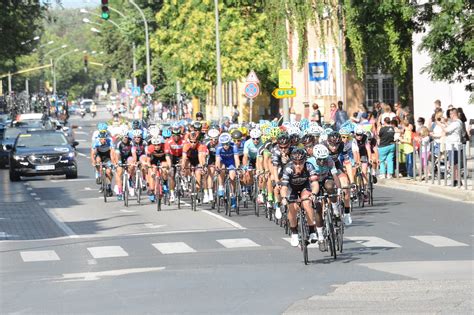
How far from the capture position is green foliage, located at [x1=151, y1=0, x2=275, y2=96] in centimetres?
6244

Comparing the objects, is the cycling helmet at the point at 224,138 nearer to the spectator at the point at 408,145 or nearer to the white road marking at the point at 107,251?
the white road marking at the point at 107,251

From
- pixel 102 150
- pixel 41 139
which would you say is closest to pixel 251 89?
pixel 41 139

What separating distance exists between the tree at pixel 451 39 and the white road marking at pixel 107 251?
13.2 m

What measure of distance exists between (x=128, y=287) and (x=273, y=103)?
183ft

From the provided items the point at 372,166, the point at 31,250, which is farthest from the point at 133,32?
the point at 31,250

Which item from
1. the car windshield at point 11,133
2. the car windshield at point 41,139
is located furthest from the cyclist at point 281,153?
the car windshield at point 11,133

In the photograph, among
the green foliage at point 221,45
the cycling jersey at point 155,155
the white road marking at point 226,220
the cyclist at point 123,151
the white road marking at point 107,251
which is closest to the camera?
the white road marking at point 107,251

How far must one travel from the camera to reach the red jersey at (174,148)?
3092 cm

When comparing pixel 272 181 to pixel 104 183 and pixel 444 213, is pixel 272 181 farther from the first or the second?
pixel 104 183

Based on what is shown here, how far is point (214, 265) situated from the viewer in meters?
19.2

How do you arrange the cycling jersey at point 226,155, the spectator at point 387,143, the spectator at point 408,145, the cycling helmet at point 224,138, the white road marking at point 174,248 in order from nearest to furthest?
1. the white road marking at point 174,248
2. the cycling helmet at point 224,138
3. the cycling jersey at point 226,155
4. the spectator at point 387,143
5. the spectator at point 408,145

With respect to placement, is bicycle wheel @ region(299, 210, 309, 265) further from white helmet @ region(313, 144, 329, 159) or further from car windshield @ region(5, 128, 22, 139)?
car windshield @ region(5, 128, 22, 139)

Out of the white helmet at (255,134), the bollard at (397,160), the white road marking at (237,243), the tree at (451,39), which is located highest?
the tree at (451,39)

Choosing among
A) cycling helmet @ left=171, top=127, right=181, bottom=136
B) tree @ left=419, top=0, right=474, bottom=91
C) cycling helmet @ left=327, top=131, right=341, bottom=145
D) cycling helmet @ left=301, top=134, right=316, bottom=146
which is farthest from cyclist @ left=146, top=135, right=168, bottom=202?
cycling helmet @ left=327, top=131, right=341, bottom=145
